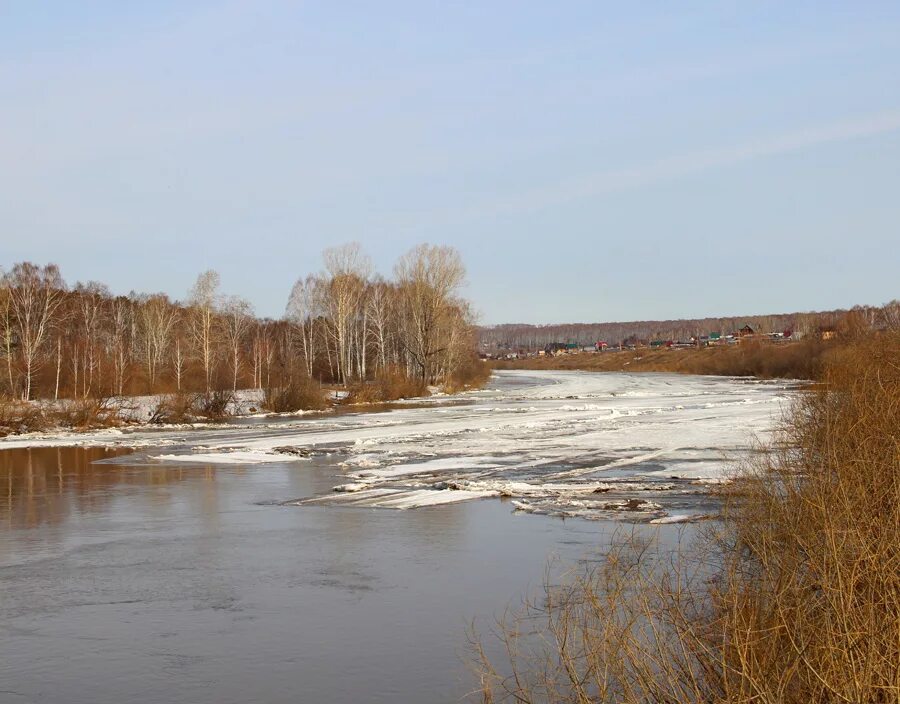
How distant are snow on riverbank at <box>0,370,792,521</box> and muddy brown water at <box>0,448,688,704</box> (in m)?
1.50

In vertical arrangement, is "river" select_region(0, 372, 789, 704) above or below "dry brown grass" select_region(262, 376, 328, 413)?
below

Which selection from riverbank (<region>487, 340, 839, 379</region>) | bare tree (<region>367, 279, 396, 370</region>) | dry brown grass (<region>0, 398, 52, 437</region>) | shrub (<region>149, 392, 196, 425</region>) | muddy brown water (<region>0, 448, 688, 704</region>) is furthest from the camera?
riverbank (<region>487, 340, 839, 379</region>)

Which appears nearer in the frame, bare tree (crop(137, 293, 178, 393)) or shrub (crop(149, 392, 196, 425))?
shrub (crop(149, 392, 196, 425))

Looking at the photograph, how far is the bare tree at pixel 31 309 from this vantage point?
150 feet

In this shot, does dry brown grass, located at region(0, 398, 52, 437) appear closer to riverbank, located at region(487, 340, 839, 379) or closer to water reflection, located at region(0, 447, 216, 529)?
water reflection, located at region(0, 447, 216, 529)

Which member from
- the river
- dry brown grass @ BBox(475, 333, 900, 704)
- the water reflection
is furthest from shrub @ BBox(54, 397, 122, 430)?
dry brown grass @ BBox(475, 333, 900, 704)

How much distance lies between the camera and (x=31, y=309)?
52188 mm

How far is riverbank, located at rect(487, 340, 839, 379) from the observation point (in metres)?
68.8

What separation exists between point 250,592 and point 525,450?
13.8 metres

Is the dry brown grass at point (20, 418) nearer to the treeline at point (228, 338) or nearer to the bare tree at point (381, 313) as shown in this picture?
the treeline at point (228, 338)

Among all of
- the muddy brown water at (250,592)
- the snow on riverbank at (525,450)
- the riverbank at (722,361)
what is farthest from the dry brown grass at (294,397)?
the muddy brown water at (250,592)

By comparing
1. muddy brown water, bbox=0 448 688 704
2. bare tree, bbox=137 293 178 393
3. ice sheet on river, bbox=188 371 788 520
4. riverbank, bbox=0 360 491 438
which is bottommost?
muddy brown water, bbox=0 448 688 704

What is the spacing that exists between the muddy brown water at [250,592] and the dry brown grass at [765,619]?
0.98 m

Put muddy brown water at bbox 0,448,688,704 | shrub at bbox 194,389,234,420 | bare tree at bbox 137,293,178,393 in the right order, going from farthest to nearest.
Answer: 1. bare tree at bbox 137,293,178,393
2. shrub at bbox 194,389,234,420
3. muddy brown water at bbox 0,448,688,704
